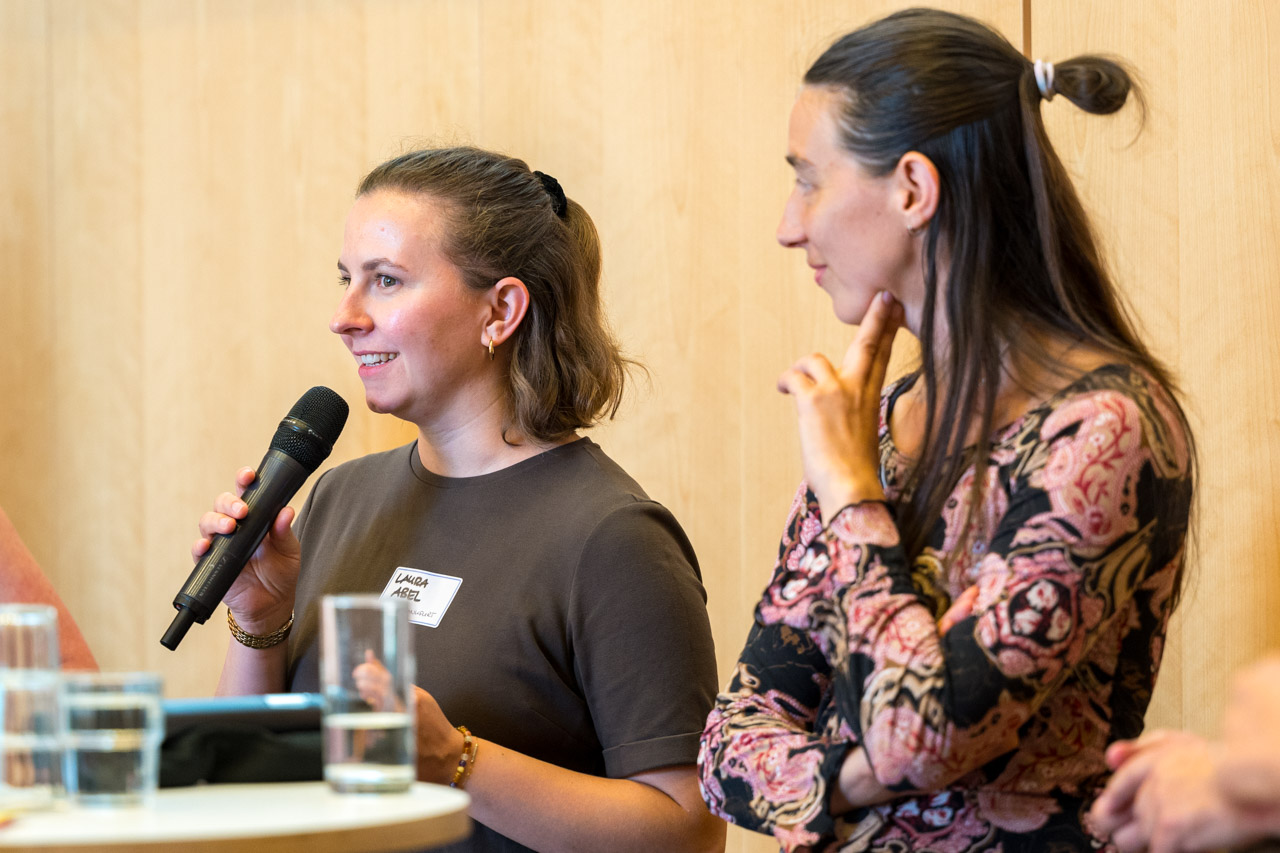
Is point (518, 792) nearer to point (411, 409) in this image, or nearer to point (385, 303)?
point (411, 409)

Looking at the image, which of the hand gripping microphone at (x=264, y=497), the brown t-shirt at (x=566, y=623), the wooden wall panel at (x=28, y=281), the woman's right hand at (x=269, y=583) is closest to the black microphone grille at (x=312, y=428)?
the hand gripping microphone at (x=264, y=497)

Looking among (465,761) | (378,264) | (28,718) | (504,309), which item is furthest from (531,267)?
(28,718)

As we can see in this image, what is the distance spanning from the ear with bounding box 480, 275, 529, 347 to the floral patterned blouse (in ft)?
2.57

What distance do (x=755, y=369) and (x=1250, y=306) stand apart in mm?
871

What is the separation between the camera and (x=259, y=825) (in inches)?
34.5

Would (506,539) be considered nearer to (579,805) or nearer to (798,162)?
(579,805)

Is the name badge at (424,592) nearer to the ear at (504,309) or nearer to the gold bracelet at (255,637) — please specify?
the gold bracelet at (255,637)

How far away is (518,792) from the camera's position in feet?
5.40

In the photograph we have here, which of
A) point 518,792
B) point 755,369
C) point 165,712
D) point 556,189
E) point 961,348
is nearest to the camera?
point 165,712

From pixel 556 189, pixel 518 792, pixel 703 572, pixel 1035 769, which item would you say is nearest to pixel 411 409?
Answer: pixel 556 189

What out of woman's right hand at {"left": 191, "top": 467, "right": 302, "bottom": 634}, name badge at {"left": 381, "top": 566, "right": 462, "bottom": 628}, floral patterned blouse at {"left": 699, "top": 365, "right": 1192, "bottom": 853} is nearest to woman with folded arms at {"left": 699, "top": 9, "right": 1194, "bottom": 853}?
floral patterned blouse at {"left": 699, "top": 365, "right": 1192, "bottom": 853}

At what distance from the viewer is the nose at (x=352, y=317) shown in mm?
1901

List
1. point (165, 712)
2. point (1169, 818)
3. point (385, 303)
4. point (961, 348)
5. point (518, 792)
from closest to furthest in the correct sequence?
1. point (1169, 818)
2. point (165, 712)
3. point (961, 348)
4. point (518, 792)
5. point (385, 303)

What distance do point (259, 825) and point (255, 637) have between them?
110cm
